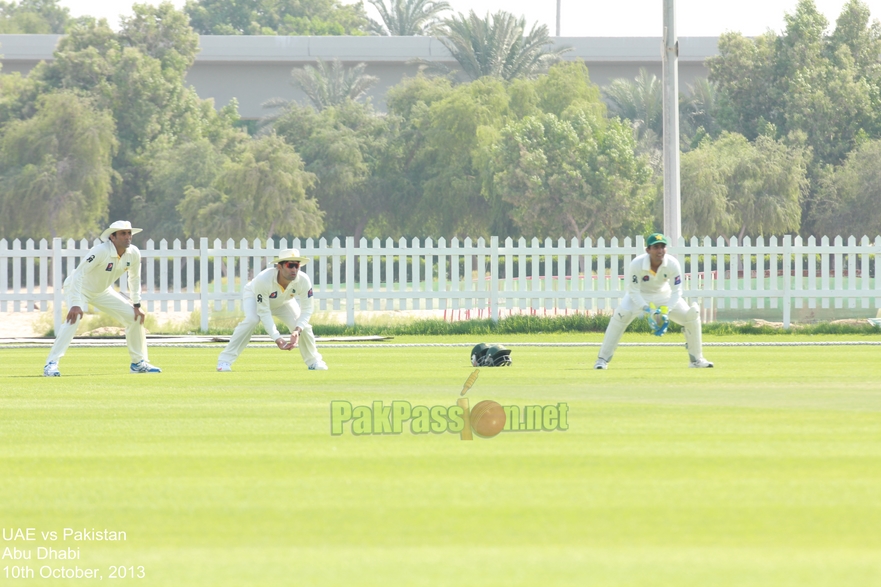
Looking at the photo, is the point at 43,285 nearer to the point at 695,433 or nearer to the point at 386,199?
the point at 695,433

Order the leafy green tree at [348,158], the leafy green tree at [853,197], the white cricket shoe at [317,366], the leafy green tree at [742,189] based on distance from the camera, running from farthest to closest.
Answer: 1. the leafy green tree at [348,158]
2. the leafy green tree at [853,197]
3. the leafy green tree at [742,189]
4. the white cricket shoe at [317,366]

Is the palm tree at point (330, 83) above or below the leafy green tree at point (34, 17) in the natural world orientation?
below

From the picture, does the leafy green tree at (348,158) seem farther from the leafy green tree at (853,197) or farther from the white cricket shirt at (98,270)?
the white cricket shirt at (98,270)

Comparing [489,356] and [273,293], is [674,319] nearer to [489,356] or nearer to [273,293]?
[489,356]

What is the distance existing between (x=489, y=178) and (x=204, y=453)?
→ 4123 centimetres

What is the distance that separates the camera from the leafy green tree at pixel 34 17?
9650cm

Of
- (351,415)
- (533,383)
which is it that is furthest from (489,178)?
(351,415)

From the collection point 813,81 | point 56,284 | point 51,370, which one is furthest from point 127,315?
point 813,81

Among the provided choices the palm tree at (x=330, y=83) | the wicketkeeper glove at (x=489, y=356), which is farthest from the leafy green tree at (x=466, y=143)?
the wicketkeeper glove at (x=489, y=356)

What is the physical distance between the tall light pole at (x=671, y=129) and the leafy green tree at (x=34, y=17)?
77.5 m

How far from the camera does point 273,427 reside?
29.1 ft

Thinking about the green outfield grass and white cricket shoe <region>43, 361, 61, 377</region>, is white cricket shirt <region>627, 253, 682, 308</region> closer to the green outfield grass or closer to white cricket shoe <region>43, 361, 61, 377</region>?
the green outfield grass

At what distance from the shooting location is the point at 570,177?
155 ft

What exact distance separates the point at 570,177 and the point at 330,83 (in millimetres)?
14626
